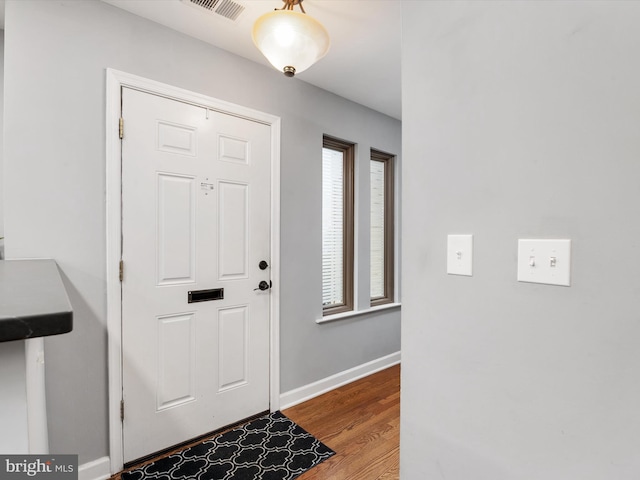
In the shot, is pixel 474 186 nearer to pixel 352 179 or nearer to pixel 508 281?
pixel 508 281

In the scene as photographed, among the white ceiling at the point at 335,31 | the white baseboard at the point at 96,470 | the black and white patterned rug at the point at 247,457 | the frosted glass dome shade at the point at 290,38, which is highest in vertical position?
the white ceiling at the point at 335,31

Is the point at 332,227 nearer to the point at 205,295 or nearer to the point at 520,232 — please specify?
the point at 205,295

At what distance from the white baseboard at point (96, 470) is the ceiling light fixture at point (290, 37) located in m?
2.25

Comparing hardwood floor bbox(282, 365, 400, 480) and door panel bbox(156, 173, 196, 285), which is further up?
door panel bbox(156, 173, 196, 285)

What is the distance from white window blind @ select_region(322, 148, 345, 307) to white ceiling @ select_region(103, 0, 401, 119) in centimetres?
65

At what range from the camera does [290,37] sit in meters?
1.50

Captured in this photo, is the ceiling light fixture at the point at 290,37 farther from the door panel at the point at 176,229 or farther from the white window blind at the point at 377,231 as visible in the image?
the white window blind at the point at 377,231

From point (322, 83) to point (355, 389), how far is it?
8.39 ft

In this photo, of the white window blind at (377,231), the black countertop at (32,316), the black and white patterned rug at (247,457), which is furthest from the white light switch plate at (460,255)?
the white window blind at (377,231)

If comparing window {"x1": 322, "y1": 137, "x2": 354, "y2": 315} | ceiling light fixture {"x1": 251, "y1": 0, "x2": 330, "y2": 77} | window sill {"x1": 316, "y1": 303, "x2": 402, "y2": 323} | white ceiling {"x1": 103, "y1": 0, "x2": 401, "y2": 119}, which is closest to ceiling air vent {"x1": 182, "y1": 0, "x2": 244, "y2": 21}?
white ceiling {"x1": 103, "y1": 0, "x2": 401, "y2": 119}

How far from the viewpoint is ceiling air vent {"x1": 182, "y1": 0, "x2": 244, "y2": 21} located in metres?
1.69

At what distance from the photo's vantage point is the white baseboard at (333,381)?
249 cm

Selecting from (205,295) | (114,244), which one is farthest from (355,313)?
(114,244)

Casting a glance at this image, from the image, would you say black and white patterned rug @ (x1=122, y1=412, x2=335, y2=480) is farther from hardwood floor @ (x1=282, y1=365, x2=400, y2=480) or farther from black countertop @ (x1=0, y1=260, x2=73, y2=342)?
black countertop @ (x1=0, y1=260, x2=73, y2=342)
